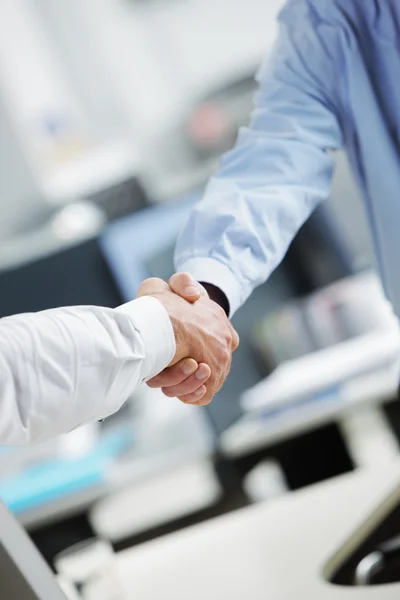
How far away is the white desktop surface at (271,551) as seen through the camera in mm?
1046

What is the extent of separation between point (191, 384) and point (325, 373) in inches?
40.9

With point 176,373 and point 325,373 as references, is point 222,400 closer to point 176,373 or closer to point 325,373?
point 325,373

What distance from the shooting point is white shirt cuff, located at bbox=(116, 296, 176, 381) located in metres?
0.87

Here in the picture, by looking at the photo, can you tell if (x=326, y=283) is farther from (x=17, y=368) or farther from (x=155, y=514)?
(x=17, y=368)

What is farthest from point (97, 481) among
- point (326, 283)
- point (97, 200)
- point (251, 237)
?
point (97, 200)

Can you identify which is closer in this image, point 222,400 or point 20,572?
point 20,572

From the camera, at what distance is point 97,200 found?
311 cm

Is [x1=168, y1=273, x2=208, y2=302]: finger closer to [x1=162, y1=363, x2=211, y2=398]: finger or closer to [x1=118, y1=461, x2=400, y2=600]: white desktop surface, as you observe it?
[x1=162, y1=363, x2=211, y2=398]: finger

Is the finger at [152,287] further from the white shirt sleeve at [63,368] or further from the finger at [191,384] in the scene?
the white shirt sleeve at [63,368]

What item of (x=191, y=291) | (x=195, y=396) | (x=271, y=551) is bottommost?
(x=271, y=551)

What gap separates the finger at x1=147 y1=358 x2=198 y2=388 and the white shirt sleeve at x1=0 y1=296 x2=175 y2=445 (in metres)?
0.14

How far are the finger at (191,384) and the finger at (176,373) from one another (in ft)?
0.05

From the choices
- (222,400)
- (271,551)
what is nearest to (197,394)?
(271,551)

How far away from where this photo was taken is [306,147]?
1229 millimetres
